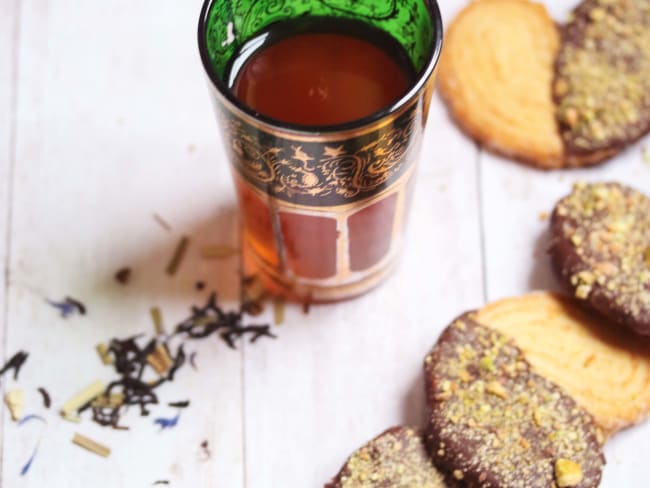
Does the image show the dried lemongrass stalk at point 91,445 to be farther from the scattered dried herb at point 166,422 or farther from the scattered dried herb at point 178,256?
the scattered dried herb at point 178,256

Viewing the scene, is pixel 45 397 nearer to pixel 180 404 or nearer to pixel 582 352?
pixel 180 404

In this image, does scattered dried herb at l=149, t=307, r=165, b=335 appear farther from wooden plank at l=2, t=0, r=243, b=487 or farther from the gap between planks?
the gap between planks

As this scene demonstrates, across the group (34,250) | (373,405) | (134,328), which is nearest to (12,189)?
(34,250)

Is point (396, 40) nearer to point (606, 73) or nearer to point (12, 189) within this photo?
point (606, 73)

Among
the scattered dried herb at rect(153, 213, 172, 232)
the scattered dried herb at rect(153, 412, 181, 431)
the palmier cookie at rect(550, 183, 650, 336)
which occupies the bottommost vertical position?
the scattered dried herb at rect(153, 412, 181, 431)

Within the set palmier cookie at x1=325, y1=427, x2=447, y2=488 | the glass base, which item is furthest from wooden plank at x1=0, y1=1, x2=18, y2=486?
palmier cookie at x1=325, y1=427, x2=447, y2=488

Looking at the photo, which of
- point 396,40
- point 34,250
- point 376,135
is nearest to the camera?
point 376,135
